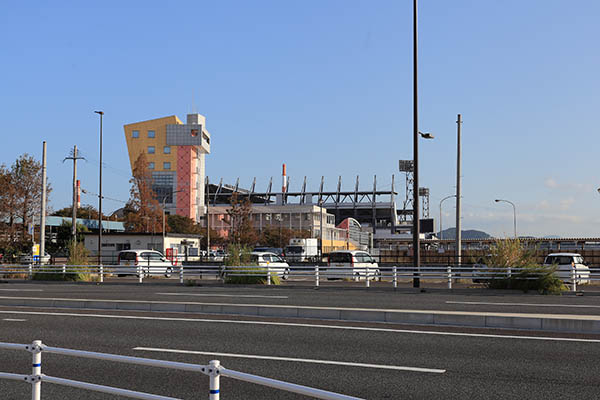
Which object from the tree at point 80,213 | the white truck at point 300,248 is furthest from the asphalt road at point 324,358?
the tree at point 80,213

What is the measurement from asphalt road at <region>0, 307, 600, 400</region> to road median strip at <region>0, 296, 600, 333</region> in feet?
2.14

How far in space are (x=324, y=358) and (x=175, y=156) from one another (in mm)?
131916

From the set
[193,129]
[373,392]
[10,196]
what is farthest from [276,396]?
[193,129]

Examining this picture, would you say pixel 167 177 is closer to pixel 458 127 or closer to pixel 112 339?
pixel 458 127

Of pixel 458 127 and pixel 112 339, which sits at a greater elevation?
pixel 458 127

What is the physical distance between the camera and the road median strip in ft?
40.1

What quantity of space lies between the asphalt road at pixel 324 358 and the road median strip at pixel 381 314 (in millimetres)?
653

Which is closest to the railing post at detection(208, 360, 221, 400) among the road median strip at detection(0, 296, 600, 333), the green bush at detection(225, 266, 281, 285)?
the road median strip at detection(0, 296, 600, 333)

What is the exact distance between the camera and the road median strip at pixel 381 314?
40.1 feet

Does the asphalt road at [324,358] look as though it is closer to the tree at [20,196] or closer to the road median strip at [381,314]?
the road median strip at [381,314]

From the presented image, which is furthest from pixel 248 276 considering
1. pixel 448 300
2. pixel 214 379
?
pixel 214 379

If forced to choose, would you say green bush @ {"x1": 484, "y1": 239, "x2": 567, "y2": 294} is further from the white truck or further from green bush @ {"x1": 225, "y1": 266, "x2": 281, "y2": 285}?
the white truck

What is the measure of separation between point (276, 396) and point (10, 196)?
43.4 m

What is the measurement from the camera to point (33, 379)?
16.7ft
